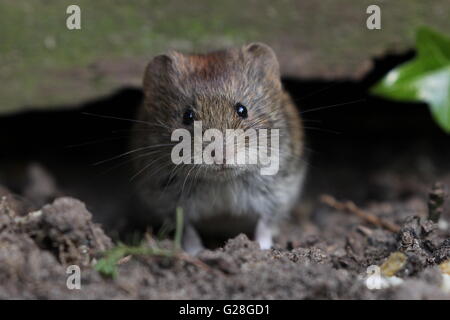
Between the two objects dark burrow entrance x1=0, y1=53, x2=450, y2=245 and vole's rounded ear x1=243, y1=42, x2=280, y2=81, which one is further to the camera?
dark burrow entrance x1=0, y1=53, x2=450, y2=245

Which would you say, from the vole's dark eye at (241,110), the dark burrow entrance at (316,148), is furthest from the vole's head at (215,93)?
the dark burrow entrance at (316,148)

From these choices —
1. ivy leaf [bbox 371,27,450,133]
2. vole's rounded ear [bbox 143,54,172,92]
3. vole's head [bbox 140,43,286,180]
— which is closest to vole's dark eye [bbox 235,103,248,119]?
vole's head [bbox 140,43,286,180]

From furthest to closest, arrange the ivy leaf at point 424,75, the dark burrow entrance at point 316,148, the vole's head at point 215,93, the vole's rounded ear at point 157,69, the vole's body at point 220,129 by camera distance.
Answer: the dark burrow entrance at point 316,148, the vole's rounded ear at point 157,69, the vole's body at point 220,129, the vole's head at point 215,93, the ivy leaf at point 424,75

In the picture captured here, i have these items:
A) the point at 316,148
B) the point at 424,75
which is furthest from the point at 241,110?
the point at 316,148

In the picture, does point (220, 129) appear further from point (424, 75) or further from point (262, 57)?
point (424, 75)

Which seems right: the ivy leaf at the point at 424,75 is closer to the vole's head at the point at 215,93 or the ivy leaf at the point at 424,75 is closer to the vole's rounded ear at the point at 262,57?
the vole's head at the point at 215,93

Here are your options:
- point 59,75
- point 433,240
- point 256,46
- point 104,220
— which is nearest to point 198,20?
point 256,46

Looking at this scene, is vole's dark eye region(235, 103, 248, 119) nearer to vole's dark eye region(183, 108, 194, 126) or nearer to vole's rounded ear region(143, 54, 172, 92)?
vole's dark eye region(183, 108, 194, 126)
